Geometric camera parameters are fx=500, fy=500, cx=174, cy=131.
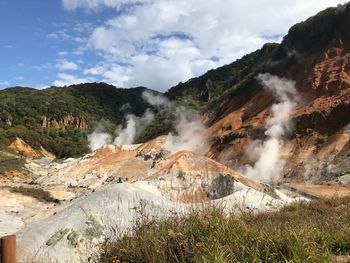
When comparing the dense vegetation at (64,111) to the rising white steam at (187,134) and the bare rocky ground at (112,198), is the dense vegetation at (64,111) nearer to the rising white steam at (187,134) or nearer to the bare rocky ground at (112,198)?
the rising white steam at (187,134)

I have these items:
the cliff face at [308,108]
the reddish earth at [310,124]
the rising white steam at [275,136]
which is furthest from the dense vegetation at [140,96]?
the rising white steam at [275,136]

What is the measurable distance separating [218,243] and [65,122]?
320ft

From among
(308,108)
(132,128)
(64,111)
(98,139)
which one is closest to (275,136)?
(308,108)

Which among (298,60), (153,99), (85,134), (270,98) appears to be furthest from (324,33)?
(153,99)

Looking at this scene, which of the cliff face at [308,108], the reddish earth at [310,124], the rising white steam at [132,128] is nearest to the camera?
the reddish earth at [310,124]

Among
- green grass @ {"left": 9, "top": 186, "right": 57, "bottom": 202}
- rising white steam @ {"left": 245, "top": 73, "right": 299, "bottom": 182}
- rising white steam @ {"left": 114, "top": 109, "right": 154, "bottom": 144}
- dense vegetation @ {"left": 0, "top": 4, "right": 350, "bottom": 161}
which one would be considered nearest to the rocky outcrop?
dense vegetation @ {"left": 0, "top": 4, "right": 350, "bottom": 161}

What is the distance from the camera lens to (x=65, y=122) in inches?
3939

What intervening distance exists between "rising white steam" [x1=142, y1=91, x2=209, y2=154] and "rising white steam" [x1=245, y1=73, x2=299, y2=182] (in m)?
8.16

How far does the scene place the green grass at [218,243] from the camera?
5070 millimetres

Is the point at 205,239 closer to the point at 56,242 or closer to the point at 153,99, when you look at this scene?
the point at 56,242

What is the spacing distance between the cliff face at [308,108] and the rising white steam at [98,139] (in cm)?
3942

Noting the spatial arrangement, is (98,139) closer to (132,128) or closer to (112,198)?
Result: (132,128)

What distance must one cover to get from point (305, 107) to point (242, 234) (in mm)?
34444

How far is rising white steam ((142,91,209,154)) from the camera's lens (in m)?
48.5
